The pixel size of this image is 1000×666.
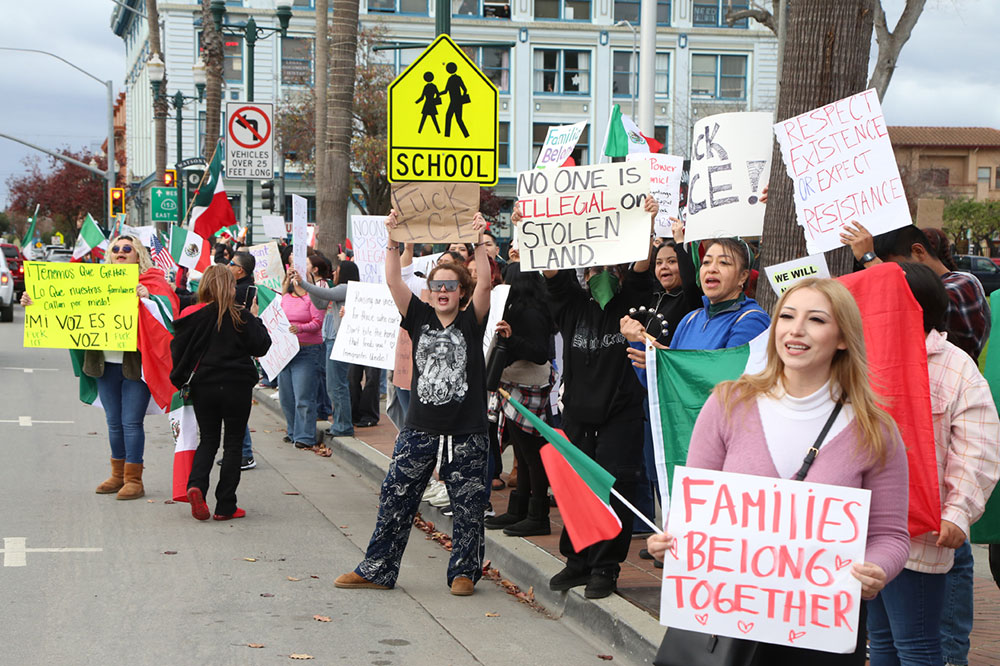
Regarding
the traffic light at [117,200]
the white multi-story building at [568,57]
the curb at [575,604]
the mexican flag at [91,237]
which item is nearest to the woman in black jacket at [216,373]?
the curb at [575,604]

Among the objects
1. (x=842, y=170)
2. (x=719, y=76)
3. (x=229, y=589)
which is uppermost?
(x=719, y=76)

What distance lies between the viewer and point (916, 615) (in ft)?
13.2

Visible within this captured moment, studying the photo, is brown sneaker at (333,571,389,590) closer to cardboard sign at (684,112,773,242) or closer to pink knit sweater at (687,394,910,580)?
cardboard sign at (684,112,773,242)

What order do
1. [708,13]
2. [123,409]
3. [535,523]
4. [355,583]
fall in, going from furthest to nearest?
1. [708,13]
2. [123,409]
3. [535,523]
4. [355,583]

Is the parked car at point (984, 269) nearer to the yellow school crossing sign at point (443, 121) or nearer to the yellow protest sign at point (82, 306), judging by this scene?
the yellow school crossing sign at point (443, 121)

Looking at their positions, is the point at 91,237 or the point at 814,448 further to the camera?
the point at 91,237

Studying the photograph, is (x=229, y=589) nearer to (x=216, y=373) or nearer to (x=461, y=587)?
(x=461, y=587)

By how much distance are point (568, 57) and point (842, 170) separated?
163ft

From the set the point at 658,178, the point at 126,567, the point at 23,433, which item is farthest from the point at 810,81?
the point at 23,433

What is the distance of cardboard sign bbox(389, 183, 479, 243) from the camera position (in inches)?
275

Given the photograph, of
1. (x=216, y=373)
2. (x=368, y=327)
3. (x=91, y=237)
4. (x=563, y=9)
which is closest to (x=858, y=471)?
(x=216, y=373)

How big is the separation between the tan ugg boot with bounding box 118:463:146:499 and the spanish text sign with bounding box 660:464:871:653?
22.6 ft

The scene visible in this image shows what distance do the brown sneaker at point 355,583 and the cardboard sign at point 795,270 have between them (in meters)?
2.91

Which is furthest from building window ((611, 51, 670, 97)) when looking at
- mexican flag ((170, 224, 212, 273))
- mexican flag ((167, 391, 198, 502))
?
mexican flag ((167, 391, 198, 502))
